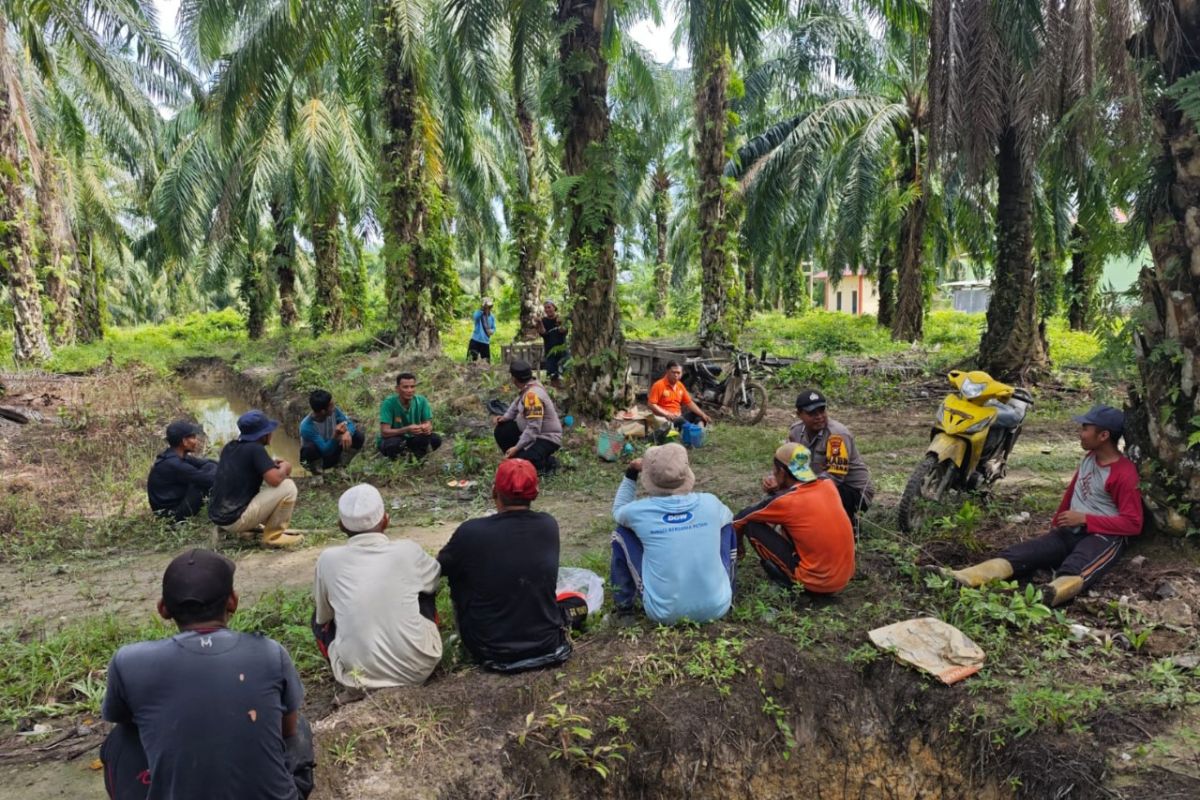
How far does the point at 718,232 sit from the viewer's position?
48.7 ft

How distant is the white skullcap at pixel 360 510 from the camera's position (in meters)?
3.65

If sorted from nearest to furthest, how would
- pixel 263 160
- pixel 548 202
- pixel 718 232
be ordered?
1. pixel 718 232
2. pixel 263 160
3. pixel 548 202

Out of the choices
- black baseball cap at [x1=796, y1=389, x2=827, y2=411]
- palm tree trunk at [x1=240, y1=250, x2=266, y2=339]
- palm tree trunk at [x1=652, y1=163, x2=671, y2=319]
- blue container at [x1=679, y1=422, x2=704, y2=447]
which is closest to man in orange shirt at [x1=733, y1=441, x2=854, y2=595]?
black baseball cap at [x1=796, y1=389, x2=827, y2=411]

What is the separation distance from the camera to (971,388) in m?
5.81

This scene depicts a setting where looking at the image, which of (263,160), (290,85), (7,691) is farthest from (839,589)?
(263,160)

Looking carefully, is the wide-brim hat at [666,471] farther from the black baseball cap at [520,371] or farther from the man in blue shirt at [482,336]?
the man in blue shirt at [482,336]

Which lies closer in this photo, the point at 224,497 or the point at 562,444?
the point at 224,497

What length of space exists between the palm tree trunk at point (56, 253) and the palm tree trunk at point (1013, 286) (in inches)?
743

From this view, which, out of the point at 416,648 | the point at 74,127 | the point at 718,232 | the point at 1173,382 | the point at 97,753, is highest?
the point at 74,127

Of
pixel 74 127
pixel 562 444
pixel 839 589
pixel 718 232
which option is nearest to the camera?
pixel 839 589

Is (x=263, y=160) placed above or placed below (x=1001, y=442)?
above

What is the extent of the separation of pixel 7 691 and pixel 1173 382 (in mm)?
6398

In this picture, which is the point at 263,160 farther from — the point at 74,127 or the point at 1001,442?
the point at 1001,442

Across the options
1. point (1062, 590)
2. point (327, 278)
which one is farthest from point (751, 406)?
point (327, 278)
